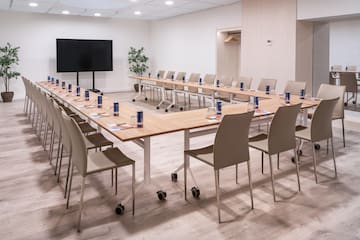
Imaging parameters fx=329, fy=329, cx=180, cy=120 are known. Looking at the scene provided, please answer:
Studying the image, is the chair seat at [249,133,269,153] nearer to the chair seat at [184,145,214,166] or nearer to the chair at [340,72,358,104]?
the chair seat at [184,145,214,166]

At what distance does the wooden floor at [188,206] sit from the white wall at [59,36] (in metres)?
7.04

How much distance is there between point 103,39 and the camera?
11.5 m

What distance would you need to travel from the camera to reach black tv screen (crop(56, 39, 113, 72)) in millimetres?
10547

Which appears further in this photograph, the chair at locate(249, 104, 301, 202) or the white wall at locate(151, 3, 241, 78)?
the white wall at locate(151, 3, 241, 78)

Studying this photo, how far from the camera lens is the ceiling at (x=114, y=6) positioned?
827 cm

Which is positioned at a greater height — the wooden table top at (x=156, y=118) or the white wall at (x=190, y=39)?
the white wall at (x=190, y=39)

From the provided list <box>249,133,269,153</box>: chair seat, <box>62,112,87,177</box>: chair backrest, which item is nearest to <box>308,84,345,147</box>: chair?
<box>249,133,269,153</box>: chair seat

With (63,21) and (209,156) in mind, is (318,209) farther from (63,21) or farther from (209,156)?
(63,21)

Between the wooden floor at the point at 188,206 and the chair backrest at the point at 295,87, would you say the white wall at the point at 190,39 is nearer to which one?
the chair backrest at the point at 295,87

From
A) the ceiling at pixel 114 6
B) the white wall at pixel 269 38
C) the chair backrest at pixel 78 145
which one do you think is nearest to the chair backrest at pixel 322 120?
the chair backrest at pixel 78 145

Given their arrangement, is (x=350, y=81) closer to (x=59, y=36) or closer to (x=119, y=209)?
(x=119, y=209)

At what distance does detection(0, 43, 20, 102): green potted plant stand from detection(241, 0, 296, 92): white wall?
6.58 m

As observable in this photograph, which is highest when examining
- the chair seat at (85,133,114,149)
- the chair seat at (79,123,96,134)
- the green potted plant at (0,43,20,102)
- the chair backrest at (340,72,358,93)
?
the green potted plant at (0,43,20,102)

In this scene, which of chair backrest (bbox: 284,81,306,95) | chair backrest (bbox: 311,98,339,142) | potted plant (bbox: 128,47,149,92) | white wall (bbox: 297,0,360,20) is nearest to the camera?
chair backrest (bbox: 311,98,339,142)
